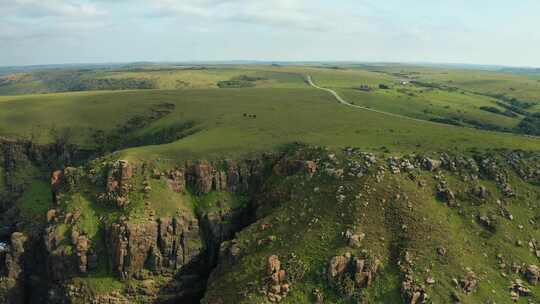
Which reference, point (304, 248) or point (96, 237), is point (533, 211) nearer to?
point (304, 248)

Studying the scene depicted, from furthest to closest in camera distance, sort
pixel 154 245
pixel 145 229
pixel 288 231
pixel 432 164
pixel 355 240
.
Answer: pixel 432 164
pixel 154 245
pixel 145 229
pixel 288 231
pixel 355 240

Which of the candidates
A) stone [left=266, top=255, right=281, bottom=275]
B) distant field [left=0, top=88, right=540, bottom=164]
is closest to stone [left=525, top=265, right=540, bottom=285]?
distant field [left=0, top=88, right=540, bottom=164]

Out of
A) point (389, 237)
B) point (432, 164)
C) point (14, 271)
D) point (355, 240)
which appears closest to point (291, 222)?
point (355, 240)

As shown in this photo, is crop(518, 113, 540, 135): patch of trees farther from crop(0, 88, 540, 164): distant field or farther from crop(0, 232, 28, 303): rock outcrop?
crop(0, 232, 28, 303): rock outcrop

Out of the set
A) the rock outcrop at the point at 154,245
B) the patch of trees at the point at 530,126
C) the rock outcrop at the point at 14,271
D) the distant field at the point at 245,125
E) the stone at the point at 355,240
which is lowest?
the rock outcrop at the point at 14,271

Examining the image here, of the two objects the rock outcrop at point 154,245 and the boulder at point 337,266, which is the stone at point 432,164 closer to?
the boulder at point 337,266

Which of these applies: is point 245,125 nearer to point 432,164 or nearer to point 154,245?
point 154,245

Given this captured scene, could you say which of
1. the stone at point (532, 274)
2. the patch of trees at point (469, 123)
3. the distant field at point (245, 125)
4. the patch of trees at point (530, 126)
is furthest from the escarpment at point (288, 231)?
the patch of trees at point (530, 126)

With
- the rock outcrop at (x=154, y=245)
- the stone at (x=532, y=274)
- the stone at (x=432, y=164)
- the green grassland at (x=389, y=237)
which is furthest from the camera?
the stone at (x=432, y=164)

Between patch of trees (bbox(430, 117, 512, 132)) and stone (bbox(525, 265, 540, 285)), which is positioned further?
patch of trees (bbox(430, 117, 512, 132))

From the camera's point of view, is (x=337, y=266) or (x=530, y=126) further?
(x=530, y=126)

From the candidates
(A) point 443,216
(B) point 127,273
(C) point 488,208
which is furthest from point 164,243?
(C) point 488,208

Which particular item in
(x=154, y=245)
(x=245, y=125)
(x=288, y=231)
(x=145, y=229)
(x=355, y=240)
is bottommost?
(x=154, y=245)
